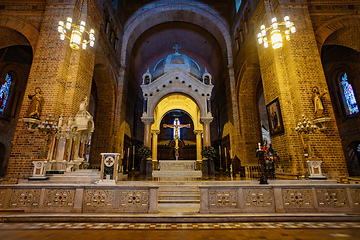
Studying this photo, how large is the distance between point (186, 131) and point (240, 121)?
11513 millimetres

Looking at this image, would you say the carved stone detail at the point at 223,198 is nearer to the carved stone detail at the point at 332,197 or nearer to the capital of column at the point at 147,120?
the carved stone detail at the point at 332,197

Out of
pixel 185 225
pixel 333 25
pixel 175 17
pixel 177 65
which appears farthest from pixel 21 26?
pixel 333 25

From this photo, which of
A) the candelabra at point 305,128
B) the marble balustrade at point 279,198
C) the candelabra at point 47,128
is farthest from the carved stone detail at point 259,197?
the candelabra at point 47,128

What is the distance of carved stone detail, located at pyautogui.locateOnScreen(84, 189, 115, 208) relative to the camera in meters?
5.18

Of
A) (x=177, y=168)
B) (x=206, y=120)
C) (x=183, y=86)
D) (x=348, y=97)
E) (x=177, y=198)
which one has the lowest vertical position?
(x=177, y=198)

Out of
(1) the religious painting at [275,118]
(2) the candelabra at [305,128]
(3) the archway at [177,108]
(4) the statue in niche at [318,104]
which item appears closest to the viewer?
(2) the candelabra at [305,128]

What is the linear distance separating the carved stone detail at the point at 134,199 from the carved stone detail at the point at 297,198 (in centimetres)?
393

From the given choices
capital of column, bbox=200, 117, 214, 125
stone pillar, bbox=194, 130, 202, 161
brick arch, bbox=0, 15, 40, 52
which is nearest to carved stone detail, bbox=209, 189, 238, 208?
capital of column, bbox=200, 117, 214, 125

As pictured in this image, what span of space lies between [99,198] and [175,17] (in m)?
20.0

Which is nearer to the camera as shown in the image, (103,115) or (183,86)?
(183,86)

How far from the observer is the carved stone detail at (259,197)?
16.8 feet

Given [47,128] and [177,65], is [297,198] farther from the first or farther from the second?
[177,65]

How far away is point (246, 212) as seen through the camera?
5027 millimetres

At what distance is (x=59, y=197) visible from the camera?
5219 millimetres
